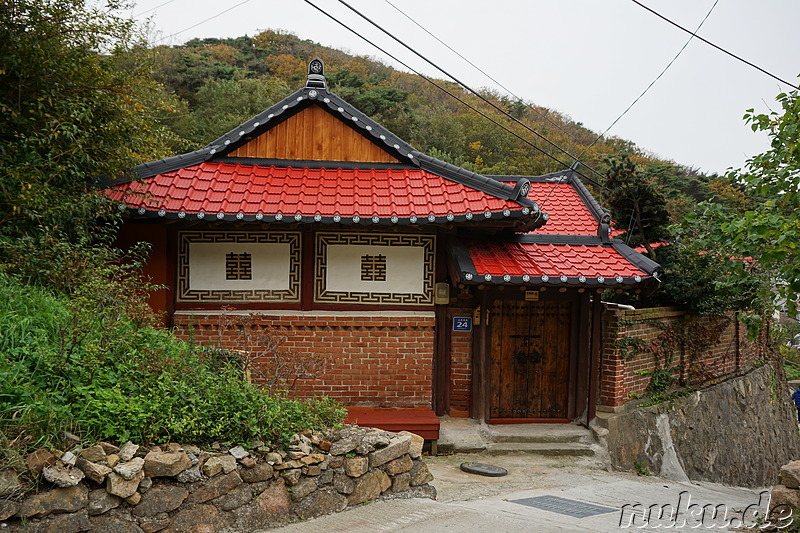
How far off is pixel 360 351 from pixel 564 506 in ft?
13.2

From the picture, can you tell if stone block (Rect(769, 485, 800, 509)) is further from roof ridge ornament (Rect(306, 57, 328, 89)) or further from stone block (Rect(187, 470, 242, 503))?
roof ridge ornament (Rect(306, 57, 328, 89))

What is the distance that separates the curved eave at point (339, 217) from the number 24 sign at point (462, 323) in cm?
188

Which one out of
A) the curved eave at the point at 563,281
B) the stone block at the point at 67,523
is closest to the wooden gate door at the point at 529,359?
the curved eave at the point at 563,281

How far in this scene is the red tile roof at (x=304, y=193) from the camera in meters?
9.09

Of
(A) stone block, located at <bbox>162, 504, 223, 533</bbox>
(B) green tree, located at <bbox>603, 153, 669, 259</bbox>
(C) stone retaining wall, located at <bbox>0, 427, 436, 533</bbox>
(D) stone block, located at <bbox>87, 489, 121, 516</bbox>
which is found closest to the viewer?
(C) stone retaining wall, located at <bbox>0, 427, 436, 533</bbox>

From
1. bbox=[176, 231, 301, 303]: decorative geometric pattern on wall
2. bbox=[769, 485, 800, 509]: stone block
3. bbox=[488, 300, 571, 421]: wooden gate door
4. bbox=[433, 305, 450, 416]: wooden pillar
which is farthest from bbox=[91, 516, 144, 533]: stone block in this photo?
bbox=[488, 300, 571, 421]: wooden gate door

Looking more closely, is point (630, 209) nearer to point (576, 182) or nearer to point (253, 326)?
point (576, 182)

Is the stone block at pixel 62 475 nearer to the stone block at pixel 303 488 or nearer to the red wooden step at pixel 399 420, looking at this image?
the stone block at pixel 303 488

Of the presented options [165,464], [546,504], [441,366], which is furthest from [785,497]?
[165,464]

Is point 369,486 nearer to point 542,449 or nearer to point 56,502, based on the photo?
point 56,502

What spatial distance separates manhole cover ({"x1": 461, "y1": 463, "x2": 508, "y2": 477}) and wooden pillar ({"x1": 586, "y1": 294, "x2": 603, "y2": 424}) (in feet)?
7.79

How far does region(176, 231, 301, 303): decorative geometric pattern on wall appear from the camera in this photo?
382 inches

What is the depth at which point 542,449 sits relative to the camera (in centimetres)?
974

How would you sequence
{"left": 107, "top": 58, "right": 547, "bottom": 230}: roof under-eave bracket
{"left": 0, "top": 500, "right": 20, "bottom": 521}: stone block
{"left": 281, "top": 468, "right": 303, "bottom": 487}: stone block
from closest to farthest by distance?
{"left": 0, "top": 500, "right": 20, "bottom": 521}: stone block
{"left": 281, "top": 468, "right": 303, "bottom": 487}: stone block
{"left": 107, "top": 58, "right": 547, "bottom": 230}: roof under-eave bracket
